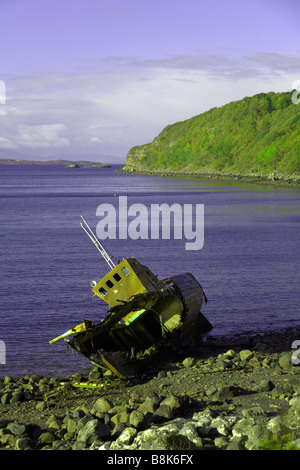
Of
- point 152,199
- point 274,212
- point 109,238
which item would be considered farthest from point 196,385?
point 152,199

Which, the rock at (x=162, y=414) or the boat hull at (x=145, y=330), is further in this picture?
the boat hull at (x=145, y=330)

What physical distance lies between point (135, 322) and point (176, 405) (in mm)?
10011

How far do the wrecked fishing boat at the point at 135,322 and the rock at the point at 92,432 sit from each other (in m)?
8.02

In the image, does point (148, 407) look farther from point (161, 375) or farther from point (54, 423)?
point (161, 375)

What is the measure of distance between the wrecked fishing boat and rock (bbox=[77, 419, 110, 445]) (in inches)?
316

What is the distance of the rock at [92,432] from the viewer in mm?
16594

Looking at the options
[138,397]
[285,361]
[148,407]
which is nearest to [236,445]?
Result: [148,407]

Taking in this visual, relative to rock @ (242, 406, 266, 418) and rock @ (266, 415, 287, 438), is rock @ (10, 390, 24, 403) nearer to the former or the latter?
rock @ (242, 406, 266, 418)

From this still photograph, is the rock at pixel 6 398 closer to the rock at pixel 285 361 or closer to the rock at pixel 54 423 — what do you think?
the rock at pixel 54 423

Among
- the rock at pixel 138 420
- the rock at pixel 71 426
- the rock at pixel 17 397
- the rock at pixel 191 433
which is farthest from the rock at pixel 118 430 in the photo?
the rock at pixel 17 397

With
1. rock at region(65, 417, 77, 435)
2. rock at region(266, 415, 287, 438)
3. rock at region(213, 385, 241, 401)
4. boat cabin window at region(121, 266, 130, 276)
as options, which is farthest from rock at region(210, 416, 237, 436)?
boat cabin window at region(121, 266, 130, 276)

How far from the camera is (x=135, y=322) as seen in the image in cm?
2886

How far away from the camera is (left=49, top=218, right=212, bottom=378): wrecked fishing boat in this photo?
2566 cm

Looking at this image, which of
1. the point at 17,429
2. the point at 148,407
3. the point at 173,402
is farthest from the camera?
the point at 148,407
